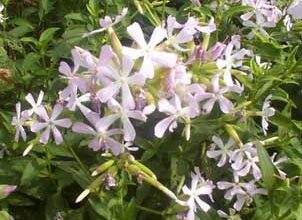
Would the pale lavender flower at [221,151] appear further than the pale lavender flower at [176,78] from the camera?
Yes

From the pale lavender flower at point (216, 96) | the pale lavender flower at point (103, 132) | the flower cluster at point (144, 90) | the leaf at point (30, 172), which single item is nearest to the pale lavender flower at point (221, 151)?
the flower cluster at point (144, 90)

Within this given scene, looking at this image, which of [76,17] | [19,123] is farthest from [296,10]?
[19,123]

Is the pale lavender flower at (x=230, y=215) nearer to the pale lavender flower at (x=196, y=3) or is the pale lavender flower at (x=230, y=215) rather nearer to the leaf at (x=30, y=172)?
the leaf at (x=30, y=172)

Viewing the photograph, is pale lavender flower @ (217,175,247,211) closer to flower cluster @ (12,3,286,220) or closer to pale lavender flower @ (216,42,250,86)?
flower cluster @ (12,3,286,220)

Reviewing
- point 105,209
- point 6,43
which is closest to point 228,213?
point 105,209

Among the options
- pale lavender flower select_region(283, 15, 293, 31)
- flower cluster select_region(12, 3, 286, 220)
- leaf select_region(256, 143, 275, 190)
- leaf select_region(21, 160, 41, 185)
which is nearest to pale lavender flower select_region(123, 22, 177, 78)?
flower cluster select_region(12, 3, 286, 220)

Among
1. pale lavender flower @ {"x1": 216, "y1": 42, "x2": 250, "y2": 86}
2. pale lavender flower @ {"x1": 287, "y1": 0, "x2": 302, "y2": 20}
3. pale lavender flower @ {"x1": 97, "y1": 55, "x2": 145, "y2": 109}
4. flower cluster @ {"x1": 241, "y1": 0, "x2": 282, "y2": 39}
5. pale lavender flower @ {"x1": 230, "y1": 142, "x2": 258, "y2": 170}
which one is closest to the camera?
pale lavender flower @ {"x1": 97, "y1": 55, "x2": 145, "y2": 109}

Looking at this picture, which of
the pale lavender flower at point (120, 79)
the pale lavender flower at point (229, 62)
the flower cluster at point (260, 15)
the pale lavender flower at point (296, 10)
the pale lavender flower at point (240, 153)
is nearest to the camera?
the pale lavender flower at point (120, 79)
